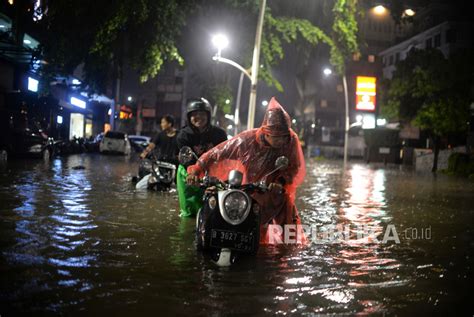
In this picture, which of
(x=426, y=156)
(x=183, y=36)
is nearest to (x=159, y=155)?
(x=183, y=36)

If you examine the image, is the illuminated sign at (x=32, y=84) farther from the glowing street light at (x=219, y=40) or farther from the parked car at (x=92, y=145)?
the glowing street light at (x=219, y=40)

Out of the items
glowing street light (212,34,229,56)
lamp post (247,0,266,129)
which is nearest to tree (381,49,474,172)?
glowing street light (212,34,229,56)

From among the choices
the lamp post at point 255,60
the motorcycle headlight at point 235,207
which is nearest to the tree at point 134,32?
the lamp post at point 255,60

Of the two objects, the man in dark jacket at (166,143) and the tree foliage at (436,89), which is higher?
the tree foliage at (436,89)

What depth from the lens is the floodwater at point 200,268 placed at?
447 cm

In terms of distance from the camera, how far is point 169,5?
18500 mm

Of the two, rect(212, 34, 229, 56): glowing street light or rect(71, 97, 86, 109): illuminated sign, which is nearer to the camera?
rect(212, 34, 229, 56): glowing street light

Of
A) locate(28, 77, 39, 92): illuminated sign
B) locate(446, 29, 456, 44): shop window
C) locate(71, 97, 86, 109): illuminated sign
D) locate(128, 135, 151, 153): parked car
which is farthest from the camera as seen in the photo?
locate(446, 29, 456, 44): shop window

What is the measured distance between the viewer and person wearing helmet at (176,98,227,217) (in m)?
8.05

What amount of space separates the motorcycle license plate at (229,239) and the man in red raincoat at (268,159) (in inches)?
39.1

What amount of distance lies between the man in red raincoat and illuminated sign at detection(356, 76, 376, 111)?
4599 cm

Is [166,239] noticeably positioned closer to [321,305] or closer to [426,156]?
[321,305]

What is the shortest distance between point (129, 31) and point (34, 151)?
30.5 ft

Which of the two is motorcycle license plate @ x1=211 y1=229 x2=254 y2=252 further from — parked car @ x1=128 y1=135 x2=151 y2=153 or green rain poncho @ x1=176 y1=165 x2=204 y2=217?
parked car @ x1=128 y1=135 x2=151 y2=153
